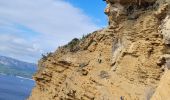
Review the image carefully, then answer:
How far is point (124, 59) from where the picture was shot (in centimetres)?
1764

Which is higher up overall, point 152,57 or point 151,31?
point 151,31

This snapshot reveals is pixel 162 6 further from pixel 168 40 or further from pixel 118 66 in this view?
pixel 118 66

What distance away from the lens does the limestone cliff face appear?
1491cm

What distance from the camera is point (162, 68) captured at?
14.6 m

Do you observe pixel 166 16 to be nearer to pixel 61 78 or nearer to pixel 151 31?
pixel 151 31

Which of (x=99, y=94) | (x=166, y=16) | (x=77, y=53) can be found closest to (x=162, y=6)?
(x=166, y=16)

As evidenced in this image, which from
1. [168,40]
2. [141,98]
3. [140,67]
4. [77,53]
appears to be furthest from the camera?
[77,53]

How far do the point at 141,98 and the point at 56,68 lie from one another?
1314 centimetres

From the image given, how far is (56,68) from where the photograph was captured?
89.9ft

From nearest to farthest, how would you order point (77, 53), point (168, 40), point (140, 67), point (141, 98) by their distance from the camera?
1. point (168, 40)
2. point (141, 98)
3. point (140, 67)
4. point (77, 53)

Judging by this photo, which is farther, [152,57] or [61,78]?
[61,78]

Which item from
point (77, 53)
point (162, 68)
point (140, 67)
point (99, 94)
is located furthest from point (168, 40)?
point (77, 53)

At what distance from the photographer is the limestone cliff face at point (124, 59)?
48.9 ft

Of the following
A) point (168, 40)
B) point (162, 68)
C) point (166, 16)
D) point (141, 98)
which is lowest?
point (141, 98)
